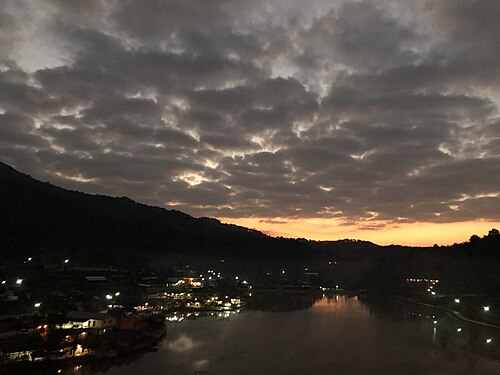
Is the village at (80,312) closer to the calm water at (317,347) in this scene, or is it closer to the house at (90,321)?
the house at (90,321)

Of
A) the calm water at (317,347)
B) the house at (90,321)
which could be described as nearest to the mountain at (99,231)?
the house at (90,321)

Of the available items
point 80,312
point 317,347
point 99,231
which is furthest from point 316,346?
point 99,231

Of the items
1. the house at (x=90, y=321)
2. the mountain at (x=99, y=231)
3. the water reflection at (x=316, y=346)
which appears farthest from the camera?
the mountain at (x=99, y=231)

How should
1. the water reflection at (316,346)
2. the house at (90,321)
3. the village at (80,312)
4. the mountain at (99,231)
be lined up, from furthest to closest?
the mountain at (99,231) → the house at (90,321) → the water reflection at (316,346) → the village at (80,312)

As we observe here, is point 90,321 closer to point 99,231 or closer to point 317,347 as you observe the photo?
point 317,347

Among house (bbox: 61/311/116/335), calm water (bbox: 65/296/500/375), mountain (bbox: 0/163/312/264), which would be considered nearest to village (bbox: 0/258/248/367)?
house (bbox: 61/311/116/335)

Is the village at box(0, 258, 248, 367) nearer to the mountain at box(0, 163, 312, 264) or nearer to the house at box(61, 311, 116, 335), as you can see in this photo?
the house at box(61, 311, 116, 335)

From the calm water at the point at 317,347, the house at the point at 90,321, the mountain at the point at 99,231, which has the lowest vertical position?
the calm water at the point at 317,347
